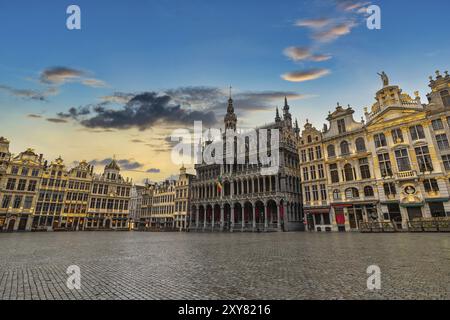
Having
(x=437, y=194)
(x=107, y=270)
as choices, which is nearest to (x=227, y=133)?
(x=437, y=194)

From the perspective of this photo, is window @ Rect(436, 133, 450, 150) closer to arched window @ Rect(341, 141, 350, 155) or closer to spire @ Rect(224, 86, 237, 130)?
arched window @ Rect(341, 141, 350, 155)

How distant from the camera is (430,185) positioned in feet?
97.6

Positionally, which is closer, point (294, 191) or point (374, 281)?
point (374, 281)

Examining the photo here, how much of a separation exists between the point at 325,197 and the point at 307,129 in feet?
41.3

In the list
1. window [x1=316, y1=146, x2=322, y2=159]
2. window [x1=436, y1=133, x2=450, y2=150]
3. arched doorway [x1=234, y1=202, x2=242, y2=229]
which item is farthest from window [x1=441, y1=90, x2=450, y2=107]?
arched doorway [x1=234, y1=202, x2=242, y2=229]

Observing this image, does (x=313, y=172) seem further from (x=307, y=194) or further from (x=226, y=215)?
(x=226, y=215)

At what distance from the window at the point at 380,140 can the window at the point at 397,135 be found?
1.18m

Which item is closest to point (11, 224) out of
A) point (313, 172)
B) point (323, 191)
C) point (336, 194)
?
point (313, 172)

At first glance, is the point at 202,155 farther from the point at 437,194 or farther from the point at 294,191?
the point at 437,194

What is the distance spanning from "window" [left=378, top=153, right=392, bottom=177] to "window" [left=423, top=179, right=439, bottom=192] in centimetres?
394

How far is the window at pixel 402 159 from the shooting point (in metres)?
32.1

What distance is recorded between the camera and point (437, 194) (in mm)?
29047

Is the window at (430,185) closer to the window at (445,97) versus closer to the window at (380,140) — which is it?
the window at (380,140)
